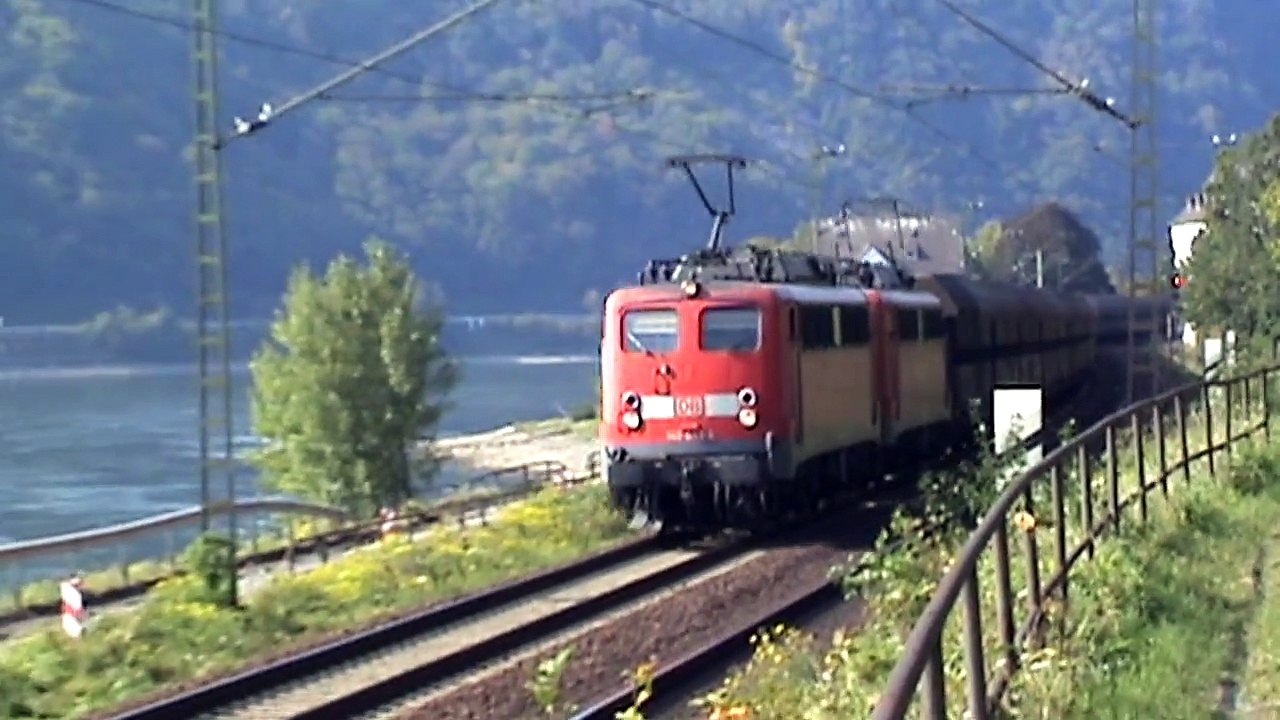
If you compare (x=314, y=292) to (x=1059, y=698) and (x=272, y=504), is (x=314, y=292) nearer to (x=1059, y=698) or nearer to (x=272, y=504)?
(x=272, y=504)

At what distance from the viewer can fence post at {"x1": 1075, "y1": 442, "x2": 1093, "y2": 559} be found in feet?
41.2

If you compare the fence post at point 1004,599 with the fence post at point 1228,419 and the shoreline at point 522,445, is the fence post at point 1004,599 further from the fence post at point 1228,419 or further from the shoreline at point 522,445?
the shoreline at point 522,445

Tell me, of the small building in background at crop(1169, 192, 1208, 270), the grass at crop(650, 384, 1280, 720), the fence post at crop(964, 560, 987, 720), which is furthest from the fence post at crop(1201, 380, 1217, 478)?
the small building in background at crop(1169, 192, 1208, 270)

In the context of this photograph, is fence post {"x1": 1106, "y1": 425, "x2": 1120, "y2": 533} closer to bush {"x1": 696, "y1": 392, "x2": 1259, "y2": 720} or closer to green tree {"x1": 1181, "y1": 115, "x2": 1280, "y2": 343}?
bush {"x1": 696, "y1": 392, "x2": 1259, "y2": 720}

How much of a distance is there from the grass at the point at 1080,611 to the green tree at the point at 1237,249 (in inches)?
1465

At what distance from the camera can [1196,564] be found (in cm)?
1359

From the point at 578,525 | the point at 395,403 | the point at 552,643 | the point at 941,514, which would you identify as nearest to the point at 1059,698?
the point at 552,643

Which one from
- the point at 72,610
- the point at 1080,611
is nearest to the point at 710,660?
the point at 1080,611

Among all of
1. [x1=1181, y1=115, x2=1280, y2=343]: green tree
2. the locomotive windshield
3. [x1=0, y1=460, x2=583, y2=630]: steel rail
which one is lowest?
[x1=0, y1=460, x2=583, y2=630]: steel rail

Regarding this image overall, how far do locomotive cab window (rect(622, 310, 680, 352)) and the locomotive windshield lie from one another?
1.07 ft

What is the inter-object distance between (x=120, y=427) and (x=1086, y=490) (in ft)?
332

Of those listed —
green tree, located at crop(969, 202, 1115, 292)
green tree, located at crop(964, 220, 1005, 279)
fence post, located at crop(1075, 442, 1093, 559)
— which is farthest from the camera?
green tree, located at crop(969, 202, 1115, 292)

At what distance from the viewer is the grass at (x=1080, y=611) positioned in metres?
9.34

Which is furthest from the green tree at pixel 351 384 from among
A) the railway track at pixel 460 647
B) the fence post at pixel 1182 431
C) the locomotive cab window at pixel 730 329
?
the fence post at pixel 1182 431
